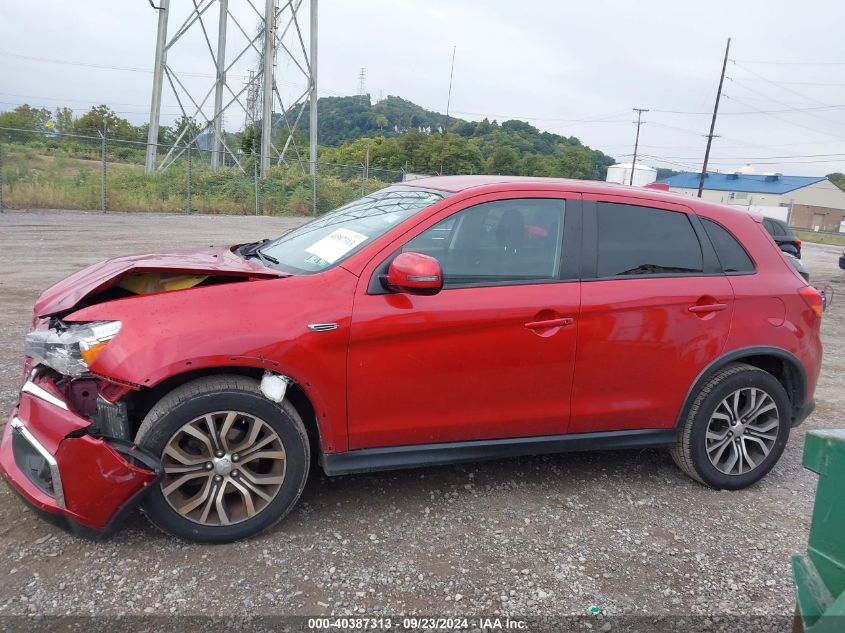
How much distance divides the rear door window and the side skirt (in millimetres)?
943

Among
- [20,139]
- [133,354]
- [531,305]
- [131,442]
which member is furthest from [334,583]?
[20,139]

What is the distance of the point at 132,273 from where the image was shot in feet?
10.6

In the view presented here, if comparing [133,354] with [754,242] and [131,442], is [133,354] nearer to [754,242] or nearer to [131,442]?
[131,442]

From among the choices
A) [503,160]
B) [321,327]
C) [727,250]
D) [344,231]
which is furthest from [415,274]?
[503,160]

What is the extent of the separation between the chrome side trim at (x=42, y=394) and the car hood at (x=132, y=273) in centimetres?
34

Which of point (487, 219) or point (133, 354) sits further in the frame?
point (487, 219)

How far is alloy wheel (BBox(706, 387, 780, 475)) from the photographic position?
393cm

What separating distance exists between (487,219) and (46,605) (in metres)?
2.69

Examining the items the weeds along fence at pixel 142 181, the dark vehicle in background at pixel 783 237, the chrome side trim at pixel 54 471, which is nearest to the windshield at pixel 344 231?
the chrome side trim at pixel 54 471

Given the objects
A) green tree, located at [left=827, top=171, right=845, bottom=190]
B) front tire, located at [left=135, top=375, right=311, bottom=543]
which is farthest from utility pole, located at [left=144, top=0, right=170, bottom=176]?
green tree, located at [left=827, top=171, right=845, bottom=190]

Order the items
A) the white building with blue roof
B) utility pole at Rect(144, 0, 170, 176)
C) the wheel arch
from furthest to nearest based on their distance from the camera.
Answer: the white building with blue roof, utility pole at Rect(144, 0, 170, 176), the wheel arch

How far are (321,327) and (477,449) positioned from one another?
3.54ft

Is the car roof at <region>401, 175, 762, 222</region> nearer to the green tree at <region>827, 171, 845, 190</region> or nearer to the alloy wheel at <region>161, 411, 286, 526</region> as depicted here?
the alloy wheel at <region>161, 411, 286, 526</region>

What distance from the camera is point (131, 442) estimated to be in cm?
290
